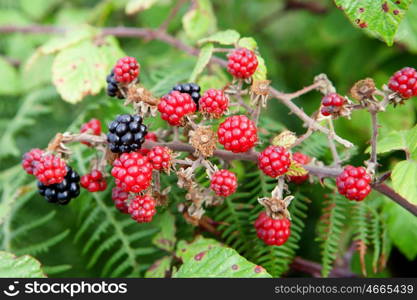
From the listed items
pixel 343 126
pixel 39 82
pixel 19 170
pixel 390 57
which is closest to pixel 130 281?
pixel 19 170

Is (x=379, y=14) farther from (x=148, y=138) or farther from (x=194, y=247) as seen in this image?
(x=194, y=247)

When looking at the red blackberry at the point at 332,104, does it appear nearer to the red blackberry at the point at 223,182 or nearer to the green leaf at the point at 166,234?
the red blackberry at the point at 223,182

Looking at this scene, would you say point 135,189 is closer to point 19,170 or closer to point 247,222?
point 247,222

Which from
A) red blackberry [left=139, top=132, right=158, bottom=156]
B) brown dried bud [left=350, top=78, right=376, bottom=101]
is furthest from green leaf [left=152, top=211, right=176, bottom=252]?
brown dried bud [left=350, top=78, right=376, bottom=101]

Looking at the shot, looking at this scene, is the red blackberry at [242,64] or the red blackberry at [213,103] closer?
the red blackberry at [213,103]

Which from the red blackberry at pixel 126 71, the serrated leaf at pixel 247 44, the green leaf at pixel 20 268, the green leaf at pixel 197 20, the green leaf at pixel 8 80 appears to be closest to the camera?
the green leaf at pixel 20 268

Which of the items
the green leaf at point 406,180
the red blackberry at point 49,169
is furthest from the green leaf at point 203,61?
the green leaf at point 406,180
